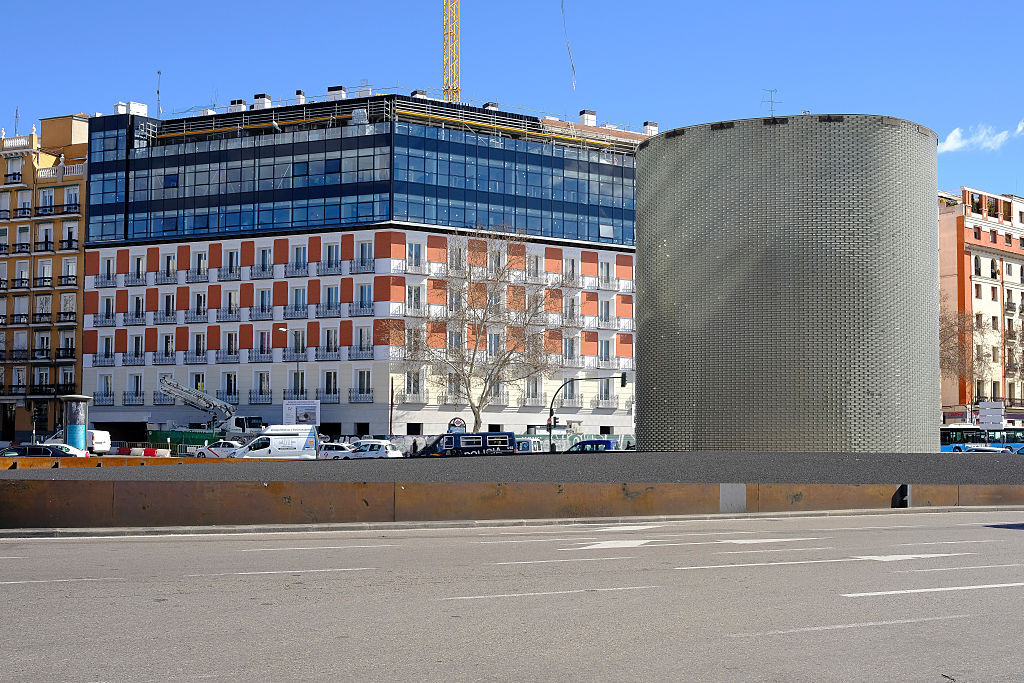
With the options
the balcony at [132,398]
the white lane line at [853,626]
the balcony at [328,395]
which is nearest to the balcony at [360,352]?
the balcony at [328,395]

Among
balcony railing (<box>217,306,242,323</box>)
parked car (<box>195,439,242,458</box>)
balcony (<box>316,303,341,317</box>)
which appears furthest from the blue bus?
balcony railing (<box>217,306,242,323</box>)

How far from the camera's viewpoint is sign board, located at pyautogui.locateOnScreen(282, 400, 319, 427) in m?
79.9

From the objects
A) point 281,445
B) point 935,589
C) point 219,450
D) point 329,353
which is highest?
point 329,353

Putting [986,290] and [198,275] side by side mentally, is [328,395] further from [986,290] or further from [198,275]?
[986,290]

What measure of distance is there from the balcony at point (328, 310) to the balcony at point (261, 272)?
4.60 metres

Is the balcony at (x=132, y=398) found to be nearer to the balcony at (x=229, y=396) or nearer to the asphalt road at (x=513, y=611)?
the balcony at (x=229, y=396)

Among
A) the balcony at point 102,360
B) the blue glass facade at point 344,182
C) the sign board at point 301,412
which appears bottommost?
the sign board at point 301,412

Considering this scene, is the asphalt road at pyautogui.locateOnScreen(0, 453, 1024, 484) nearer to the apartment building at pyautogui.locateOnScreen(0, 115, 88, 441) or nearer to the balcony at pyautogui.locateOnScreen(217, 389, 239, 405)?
the balcony at pyautogui.locateOnScreen(217, 389, 239, 405)

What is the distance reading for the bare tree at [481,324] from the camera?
73000mm

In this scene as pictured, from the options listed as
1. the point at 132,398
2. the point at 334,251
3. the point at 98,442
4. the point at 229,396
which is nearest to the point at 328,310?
the point at 334,251

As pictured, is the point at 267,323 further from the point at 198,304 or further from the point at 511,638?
the point at 511,638

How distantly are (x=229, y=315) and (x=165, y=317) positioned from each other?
5.47 meters

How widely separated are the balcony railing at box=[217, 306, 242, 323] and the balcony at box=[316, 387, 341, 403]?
8.81 metres

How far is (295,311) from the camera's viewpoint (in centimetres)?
8394
